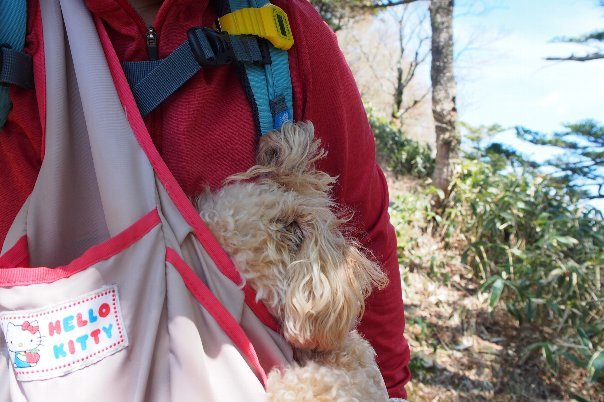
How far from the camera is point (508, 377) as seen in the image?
3.58 meters

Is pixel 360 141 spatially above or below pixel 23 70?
below

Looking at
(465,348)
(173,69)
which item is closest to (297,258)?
(173,69)

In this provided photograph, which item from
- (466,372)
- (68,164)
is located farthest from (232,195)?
(466,372)

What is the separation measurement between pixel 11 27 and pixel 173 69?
0.96 feet

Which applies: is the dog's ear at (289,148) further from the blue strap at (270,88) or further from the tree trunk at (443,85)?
the tree trunk at (443,85)

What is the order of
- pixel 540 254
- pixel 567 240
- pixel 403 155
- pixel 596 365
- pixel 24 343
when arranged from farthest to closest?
1. pixel 403 155
2. pixel 540 254
3. pixel 567 240
4. pixel 596 365
5. pixel 24 343

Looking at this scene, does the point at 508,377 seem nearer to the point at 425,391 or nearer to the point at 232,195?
the point at 425,391

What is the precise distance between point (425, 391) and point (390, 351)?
94.2 inches

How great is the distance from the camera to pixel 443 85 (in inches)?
248

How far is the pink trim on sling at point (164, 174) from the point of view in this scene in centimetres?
86

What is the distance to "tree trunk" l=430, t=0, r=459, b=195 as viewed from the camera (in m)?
6.23

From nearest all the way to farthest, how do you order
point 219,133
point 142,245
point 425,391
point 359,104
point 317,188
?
point 142,245
point 219,133
point 317,188
point 359,104
point 425,391

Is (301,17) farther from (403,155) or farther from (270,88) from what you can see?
(403,155)

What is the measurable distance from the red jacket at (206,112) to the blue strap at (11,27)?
0.02 m
